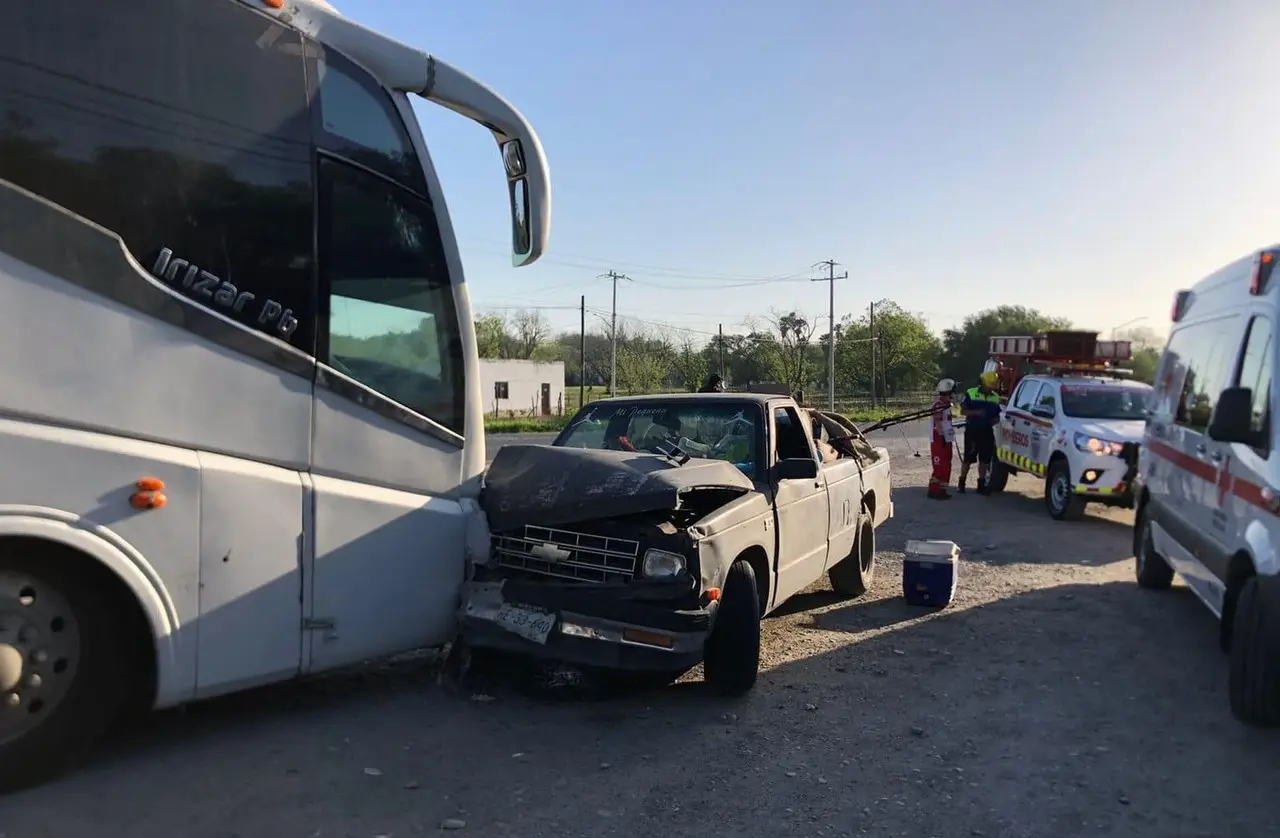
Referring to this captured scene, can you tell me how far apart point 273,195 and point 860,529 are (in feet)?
18.4

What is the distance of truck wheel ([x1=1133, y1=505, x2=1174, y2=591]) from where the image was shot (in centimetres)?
839

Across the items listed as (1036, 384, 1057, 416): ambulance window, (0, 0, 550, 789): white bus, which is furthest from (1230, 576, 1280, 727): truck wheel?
(1036, 384, 1057, 416): ambulance window

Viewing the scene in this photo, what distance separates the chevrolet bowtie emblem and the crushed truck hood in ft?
0.41

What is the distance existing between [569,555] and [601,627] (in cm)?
46

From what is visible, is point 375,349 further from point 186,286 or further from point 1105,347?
point 1105,347

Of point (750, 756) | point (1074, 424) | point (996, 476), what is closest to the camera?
point (750, 756)

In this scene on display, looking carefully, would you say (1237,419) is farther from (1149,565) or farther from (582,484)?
(1149,565)

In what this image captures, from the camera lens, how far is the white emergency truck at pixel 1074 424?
39.4 ft

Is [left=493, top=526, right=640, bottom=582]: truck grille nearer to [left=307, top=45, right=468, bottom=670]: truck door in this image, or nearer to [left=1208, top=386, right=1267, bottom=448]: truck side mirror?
[left=307, top=45, right=468, bottom=670]: truck door

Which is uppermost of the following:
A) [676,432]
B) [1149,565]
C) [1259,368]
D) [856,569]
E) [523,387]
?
[1259,368]

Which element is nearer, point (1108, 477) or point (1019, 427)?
point (1108, 477)

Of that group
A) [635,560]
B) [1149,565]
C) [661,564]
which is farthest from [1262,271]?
[635,560]

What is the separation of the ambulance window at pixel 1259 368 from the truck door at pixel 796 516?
2.70 metres

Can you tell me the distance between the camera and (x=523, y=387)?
213ft
